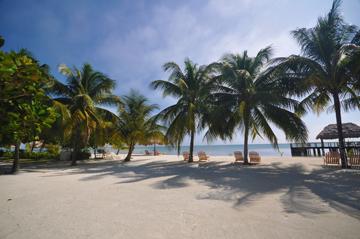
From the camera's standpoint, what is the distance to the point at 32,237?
3.16 m

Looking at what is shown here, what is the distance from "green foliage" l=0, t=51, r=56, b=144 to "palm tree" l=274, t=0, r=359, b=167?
1176 cm

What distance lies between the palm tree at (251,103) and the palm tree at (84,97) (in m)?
9.39

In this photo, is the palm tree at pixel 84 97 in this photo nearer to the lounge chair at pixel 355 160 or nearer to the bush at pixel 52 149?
the bush at pixel 52 149

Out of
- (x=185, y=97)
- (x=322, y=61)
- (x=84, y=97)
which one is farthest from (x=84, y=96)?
(x=322, y=61)

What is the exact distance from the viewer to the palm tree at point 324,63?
34.8ft

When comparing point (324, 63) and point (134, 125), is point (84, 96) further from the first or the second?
point (324, 63)

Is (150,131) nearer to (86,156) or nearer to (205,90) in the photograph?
(205,90)

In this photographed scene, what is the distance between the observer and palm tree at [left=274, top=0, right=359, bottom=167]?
10609 mm

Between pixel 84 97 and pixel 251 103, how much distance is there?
39.9 ft

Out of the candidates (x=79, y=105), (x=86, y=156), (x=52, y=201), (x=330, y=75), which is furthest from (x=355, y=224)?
(x=86, y=156)

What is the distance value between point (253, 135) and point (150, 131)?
9.70m

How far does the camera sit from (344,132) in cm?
1900

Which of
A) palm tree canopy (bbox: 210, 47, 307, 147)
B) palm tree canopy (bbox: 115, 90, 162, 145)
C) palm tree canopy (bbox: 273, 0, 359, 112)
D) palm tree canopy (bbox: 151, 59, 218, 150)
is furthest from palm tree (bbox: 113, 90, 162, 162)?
palm tree canopy (bbox: 273, 0, 359, 112)

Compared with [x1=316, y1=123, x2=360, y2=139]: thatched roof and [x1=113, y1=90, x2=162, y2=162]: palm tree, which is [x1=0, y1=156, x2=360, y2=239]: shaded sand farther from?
[x1=316, y1=123, x2=360, y2=139]: thatched roof
